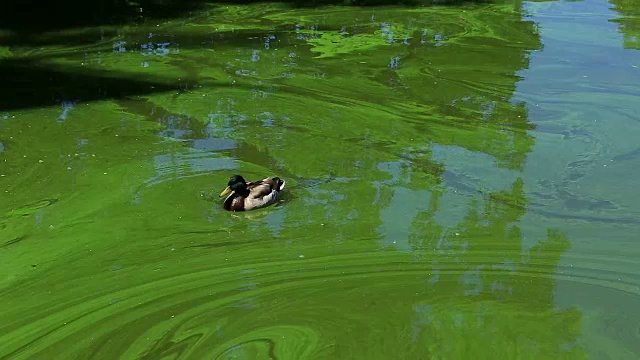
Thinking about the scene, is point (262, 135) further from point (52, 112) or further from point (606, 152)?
point (606, 152)

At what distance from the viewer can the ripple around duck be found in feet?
10.3

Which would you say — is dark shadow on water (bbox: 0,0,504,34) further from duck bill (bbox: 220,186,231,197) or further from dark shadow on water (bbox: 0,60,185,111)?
duck bill (bbox: 220,186,231,197)

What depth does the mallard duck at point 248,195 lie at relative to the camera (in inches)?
169

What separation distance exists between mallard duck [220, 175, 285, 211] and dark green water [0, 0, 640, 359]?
8cm

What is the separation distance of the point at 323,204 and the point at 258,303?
3.64ft

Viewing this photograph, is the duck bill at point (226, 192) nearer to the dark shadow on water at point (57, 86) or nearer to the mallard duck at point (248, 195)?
the mallard duck at point (248, 195)

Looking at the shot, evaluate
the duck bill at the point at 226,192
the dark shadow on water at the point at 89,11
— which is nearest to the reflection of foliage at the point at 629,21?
the dark shadow on water at the point at 89,11

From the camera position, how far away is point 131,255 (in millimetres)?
3865

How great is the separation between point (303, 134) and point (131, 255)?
2.02m

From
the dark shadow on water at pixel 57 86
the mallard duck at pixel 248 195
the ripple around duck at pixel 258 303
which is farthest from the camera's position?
the dark shadow on water at pixel 57 86

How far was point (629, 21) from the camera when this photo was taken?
9750mm

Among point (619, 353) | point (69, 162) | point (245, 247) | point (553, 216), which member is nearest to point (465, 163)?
point (553, 216)

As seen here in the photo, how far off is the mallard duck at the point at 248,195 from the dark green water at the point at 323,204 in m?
0.08

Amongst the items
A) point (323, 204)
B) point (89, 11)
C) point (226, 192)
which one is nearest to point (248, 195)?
point (226, 192)
